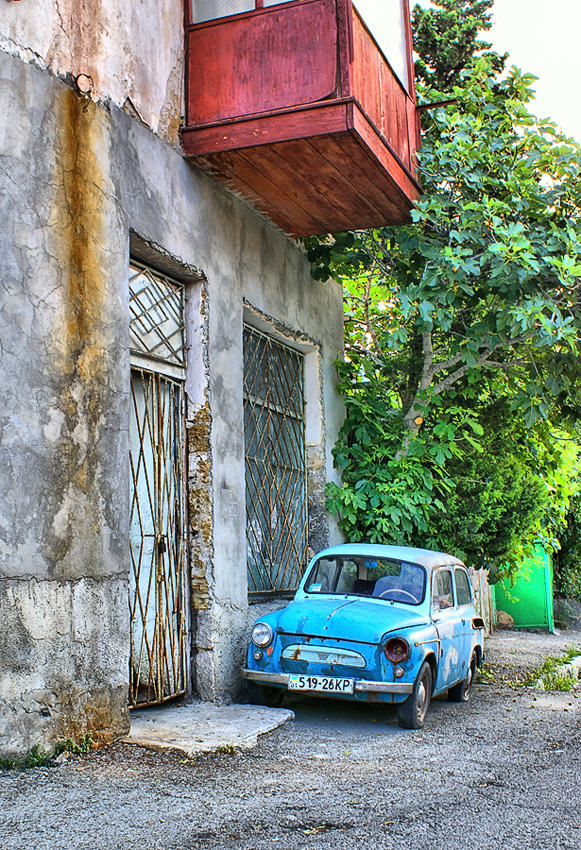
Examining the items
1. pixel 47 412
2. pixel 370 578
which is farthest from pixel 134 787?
pixel 370 578

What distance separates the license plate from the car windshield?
1.16 m

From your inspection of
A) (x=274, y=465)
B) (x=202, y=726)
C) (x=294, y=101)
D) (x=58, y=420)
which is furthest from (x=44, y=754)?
(x=294, y=101)

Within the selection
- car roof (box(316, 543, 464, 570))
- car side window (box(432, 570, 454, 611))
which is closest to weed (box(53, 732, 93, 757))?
car roof (box(316, 543, 464, 570))

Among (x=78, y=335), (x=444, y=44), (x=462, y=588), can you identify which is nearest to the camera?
(x=78, y=335)

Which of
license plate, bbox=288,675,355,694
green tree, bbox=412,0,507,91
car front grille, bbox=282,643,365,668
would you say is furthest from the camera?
green tree, bbox=412,0,507,91

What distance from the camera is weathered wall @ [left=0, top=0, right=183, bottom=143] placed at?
5.59m

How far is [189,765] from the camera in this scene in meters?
5.07

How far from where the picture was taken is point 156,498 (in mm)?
6891

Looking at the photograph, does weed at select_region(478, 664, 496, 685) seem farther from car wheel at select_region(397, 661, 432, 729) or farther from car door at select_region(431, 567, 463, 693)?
car wheel at select_region(397, 661, 432, 729)

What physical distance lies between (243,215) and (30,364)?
3.56 meters

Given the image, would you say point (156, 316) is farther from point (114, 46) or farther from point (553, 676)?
point (553, 676)

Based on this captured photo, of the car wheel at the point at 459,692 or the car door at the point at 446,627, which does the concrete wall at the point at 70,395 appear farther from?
the car wheel at the point at 459,692

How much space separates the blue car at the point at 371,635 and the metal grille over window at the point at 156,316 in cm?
233

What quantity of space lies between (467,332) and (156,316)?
148 inches
